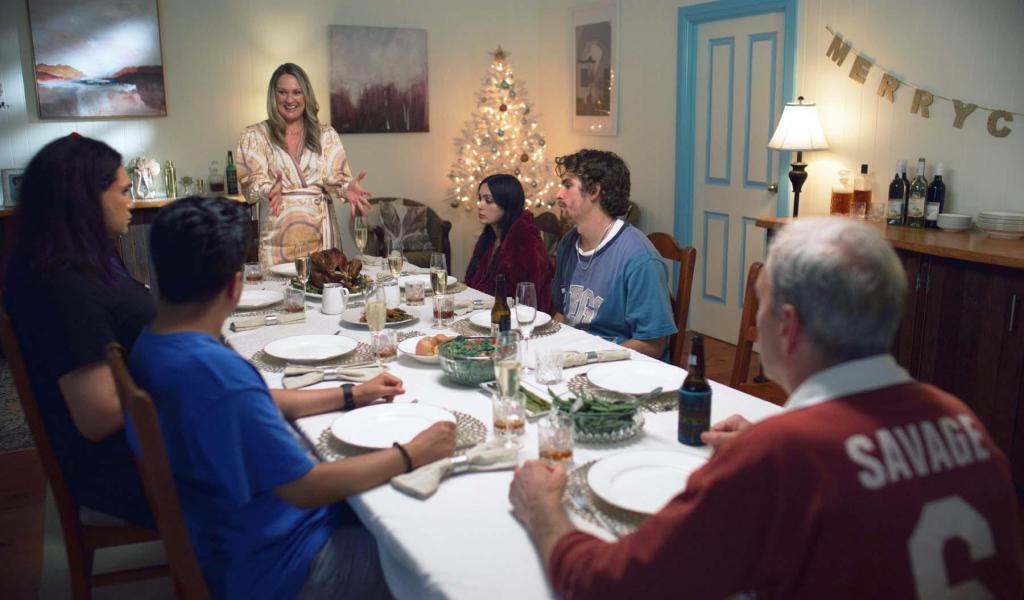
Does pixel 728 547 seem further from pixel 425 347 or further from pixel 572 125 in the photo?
pixel 572 125

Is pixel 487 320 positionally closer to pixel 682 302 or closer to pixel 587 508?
pixel 682 302

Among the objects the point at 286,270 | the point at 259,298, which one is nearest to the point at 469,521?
the point at 259,298

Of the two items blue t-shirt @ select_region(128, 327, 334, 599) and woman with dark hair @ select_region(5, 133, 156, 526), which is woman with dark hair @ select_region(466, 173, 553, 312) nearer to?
woman with dark hair @ select_region(5, 133, 156, 526)

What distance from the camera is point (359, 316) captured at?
2873mm

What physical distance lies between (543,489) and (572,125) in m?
5.74

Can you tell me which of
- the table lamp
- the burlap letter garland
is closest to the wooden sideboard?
the burlap letter garland

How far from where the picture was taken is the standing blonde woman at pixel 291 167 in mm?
4723

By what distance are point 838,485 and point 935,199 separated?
11.6 feet

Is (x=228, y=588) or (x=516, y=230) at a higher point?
(x=516, y=230)

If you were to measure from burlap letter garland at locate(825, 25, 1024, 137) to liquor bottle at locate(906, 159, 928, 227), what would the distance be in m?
0.27

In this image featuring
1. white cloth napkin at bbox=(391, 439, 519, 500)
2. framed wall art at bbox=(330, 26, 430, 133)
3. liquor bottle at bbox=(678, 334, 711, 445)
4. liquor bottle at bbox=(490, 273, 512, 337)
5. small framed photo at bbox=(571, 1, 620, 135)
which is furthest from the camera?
framed wall art at bbox=(330, 26, 430, 133)

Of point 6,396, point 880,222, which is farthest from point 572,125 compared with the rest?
point 6,396

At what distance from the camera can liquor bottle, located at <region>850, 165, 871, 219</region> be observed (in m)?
4.41

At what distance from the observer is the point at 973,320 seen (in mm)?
3393
